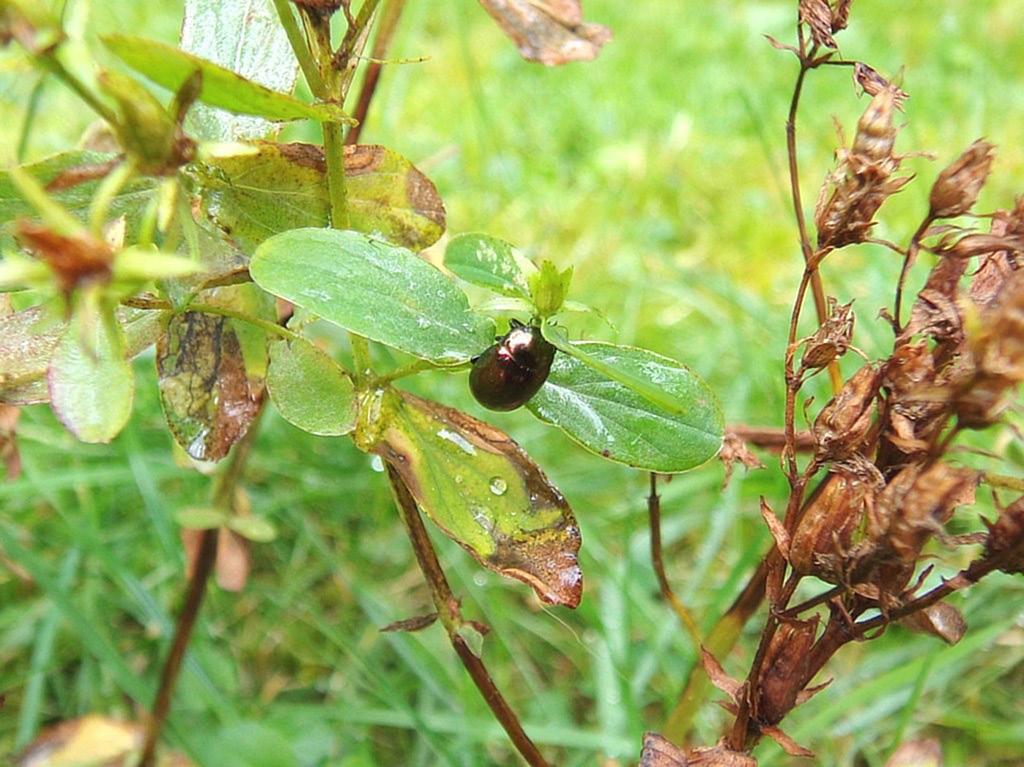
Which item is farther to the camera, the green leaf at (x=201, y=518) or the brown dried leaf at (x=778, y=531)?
the green leaf at (x=201, y=518)

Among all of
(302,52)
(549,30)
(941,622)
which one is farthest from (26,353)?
(941,622)

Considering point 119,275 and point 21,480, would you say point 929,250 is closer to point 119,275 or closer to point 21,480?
point 119,275

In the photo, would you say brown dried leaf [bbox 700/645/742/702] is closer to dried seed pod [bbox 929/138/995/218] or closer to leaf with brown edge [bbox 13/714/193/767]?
dried seed pod [bbox 929/138/995/218]

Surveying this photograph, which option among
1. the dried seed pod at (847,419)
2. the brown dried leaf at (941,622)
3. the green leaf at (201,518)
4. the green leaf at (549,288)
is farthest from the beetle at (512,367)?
the green leaf at (201,518)

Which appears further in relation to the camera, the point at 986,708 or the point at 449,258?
the point at 986,708

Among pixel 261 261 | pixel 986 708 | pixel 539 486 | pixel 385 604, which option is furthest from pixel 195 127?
pixel 986 708

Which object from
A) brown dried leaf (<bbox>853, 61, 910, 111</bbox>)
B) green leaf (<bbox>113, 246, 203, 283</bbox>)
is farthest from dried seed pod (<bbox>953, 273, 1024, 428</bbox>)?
green leaf (<bbox>113, 246, 203, 283</bbox>)

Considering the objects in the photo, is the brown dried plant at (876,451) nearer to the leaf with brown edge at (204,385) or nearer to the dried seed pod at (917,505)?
the dried seed pod at (917,505)
